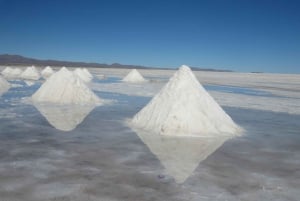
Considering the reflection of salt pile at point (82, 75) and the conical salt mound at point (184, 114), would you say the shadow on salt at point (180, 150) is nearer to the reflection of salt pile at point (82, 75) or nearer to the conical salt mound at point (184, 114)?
the conical salt mound at point (184, 114)

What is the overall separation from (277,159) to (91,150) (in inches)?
118

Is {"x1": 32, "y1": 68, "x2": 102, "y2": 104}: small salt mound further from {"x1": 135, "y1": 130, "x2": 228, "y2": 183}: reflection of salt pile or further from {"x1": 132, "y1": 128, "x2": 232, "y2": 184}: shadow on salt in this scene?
{"x1": 135, "y1": 130, "x2": 228, "y2": 183}: reflection of salt pile

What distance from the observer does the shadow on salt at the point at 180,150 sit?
5.34 meters

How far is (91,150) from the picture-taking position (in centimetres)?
635

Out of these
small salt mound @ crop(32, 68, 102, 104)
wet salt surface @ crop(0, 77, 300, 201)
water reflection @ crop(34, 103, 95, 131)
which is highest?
small salt mound @ crop(32, 68, 102, 104)

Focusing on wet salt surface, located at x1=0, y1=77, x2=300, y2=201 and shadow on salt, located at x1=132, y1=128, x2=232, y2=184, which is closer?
wet salt surface, located at x1=0, y1=77, x2=300, y2=201

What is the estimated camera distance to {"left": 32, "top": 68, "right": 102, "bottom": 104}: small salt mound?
1376cm

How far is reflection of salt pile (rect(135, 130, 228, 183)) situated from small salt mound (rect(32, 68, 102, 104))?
6076 millimetres

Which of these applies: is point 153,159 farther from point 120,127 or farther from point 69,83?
point 69,83

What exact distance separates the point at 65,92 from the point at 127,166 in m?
8.97

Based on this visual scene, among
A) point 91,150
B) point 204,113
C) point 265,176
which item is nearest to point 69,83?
point 204,113

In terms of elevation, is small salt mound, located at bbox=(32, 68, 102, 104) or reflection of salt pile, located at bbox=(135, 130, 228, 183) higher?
small salt mound, located at bbox=(32, 68, 102, 104)

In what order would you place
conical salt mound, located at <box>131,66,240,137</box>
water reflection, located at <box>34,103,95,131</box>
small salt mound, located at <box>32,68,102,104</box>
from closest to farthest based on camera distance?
conical salt mound, located at <box>131,66,240,137</box> < water reflection, located at <box>34,103,95,131</box> < small salt mound, located at <box>32,68,102,104</box>

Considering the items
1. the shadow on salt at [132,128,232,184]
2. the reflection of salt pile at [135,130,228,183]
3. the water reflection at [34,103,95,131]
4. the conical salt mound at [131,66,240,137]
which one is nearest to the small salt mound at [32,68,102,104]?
Result: the water reflection at [34,103,95,131]
